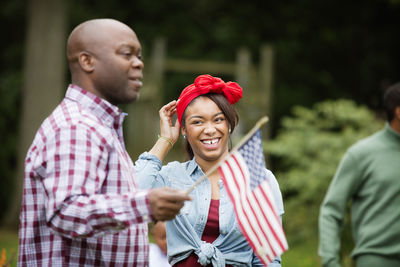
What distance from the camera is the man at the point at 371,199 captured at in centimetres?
418

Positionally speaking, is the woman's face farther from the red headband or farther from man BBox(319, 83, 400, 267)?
man BBox(319, 83, 400, 267)

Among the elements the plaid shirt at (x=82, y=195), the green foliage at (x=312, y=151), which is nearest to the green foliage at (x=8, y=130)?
the green foliage at (x=312, y=151)

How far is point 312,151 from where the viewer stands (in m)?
9.31

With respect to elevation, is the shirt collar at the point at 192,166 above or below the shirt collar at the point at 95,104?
below

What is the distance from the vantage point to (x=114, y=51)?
2488 millimetres

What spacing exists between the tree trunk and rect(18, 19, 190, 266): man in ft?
30.2

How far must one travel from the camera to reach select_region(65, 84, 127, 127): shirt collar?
2510 millimetres

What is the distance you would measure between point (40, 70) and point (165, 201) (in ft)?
32.0

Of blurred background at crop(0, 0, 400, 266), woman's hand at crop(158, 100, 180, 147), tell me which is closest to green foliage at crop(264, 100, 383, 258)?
blurred background at crop(0, 0, 400, 266)

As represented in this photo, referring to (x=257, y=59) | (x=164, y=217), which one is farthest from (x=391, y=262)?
(x=257, y=59)

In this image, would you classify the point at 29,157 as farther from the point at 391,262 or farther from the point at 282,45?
the point at 282,45

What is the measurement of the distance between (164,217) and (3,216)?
35.9ft

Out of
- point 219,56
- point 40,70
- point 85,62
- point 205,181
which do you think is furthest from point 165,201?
point 219,56

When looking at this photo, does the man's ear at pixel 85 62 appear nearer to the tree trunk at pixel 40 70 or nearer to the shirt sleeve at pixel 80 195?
the shirt sleeve at pixel 80 195
